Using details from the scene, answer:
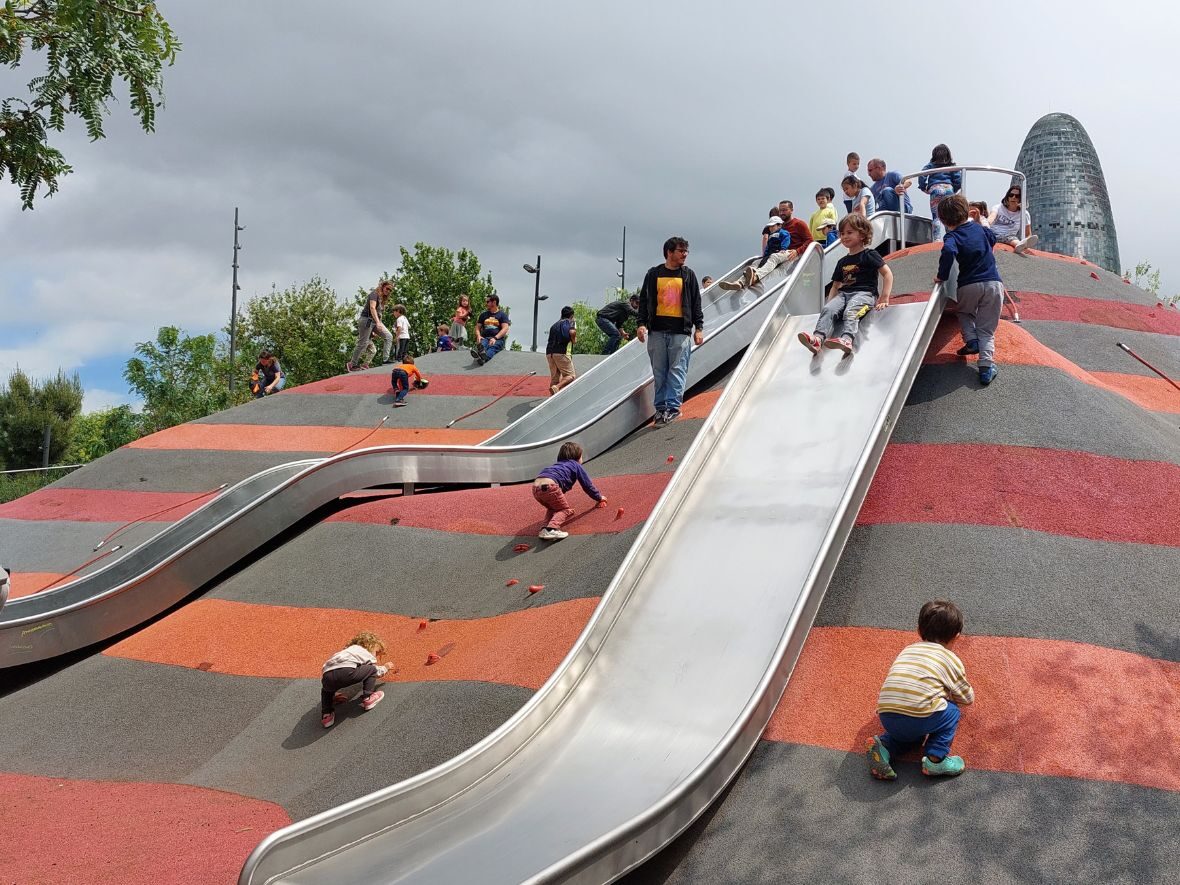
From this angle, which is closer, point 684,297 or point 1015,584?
point 1015,584

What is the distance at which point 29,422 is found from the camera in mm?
47562

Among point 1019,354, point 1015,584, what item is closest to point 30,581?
point 1015,584

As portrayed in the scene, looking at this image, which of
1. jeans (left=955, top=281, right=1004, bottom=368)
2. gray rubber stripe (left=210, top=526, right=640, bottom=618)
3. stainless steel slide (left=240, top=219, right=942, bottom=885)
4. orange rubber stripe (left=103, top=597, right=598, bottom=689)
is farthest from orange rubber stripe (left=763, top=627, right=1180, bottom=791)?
jeans (left=955, top=281, right=1004, bottom=368)

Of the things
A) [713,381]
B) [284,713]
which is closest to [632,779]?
[284,713]

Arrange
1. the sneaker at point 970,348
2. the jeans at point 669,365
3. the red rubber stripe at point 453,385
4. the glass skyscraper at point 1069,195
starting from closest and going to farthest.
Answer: the sneaker at point 970,348 < the jeans at point 669,365 < the red rubber stripe at point 453,385 < the glass skyscraper at point 1069,195

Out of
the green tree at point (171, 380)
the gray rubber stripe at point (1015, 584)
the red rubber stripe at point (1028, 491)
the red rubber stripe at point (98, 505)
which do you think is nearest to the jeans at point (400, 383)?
the red rubber stripe at point (98, 505)

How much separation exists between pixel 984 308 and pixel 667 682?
18.8ft

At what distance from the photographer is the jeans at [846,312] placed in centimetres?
931

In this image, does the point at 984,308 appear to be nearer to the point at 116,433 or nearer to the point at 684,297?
the point at 684,297

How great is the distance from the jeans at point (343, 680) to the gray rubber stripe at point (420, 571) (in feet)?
4.12

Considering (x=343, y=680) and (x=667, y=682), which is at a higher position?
(x=667, y=682)

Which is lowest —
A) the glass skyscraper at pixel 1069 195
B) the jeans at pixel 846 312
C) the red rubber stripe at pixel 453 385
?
the red rubber stripe at pixel 453 385

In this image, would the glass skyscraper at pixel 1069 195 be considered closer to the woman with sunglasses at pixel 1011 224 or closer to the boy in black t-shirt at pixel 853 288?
the woman with sunglasses at pixel 1011 224

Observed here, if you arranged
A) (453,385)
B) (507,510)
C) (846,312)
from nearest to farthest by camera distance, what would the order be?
(846,312) → (507,510) → (453,385)
